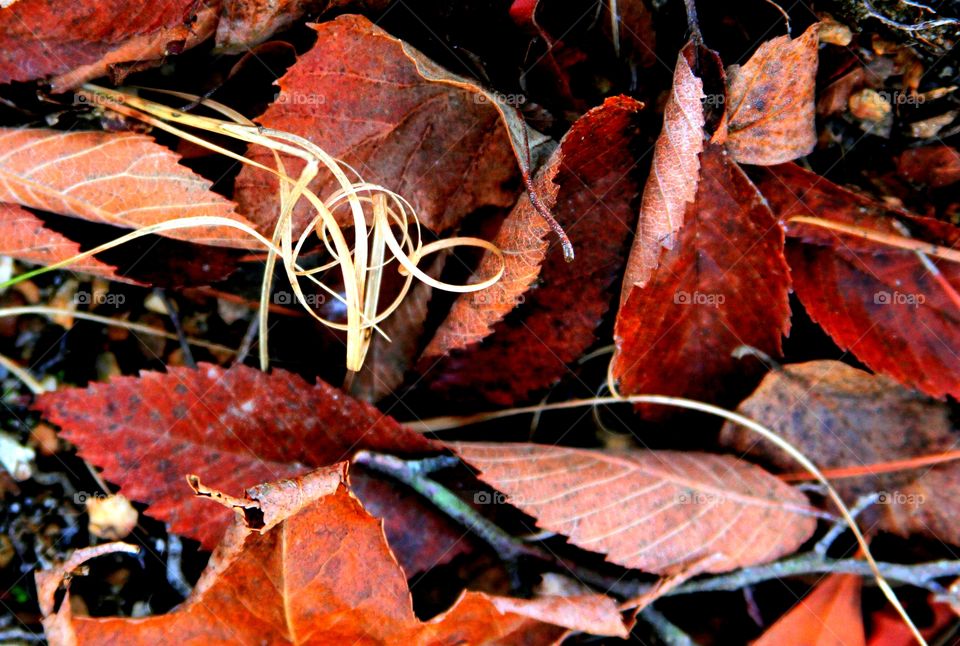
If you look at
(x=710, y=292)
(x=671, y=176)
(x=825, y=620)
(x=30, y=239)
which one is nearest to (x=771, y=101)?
(x=671, y=176)

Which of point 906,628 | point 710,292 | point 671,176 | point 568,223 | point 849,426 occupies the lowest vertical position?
point 906,628

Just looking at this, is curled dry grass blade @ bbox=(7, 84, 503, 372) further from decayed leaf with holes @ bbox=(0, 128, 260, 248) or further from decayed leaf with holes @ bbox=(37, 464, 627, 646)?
decayed leaf with holes @ bbox=(37, 464, 627, 646)

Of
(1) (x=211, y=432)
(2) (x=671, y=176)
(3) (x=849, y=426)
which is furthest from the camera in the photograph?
(3) (x=849, y=426)

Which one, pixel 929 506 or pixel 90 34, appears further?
pixel 929 506

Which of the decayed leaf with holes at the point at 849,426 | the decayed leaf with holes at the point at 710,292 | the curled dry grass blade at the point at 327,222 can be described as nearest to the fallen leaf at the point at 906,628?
the decayed leaf with holes at the point at 849,426

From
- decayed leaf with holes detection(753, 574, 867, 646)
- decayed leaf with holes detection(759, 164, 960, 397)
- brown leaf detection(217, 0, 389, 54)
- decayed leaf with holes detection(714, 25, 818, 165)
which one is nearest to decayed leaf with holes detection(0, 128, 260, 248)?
brown leaf detection(217, 0, 389, 54)

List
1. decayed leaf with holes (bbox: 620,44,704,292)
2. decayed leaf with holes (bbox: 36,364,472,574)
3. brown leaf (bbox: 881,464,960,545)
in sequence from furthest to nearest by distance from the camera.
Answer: brown leaf (bbox: 881,464,960,545) → decayed leaf with holes (bbox: 36,364,472,574) → decayed leaf with holes (bbox: 620,44,704,292)

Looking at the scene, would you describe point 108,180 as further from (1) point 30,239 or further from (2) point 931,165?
(2) point 931,165

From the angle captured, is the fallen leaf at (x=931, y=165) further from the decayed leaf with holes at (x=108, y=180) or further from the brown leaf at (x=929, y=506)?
the decayed leaf with holes at (x=108, y=180)
